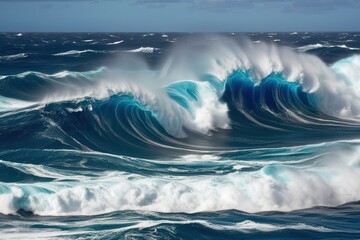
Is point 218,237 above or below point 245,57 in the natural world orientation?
below

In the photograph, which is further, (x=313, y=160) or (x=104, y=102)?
(x=104, y=102)

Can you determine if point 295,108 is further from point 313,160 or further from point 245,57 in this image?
point 313,160

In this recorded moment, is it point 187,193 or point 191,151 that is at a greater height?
point 187,193

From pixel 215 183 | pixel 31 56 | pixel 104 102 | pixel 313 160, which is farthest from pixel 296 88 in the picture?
pixel 31 56

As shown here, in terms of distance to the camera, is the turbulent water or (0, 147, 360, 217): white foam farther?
(0, 147, 360, 217): white foam

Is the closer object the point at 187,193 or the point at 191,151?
the point at 187,193

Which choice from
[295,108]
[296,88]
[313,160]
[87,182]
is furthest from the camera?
[296,88]

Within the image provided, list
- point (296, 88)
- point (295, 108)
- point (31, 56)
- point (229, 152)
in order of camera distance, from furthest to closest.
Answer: point (31, 56) < point (296, 88) < point (295, 108) < point (229, 152)

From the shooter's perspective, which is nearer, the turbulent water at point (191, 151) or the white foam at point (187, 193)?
the turbulent water at point (191, 151)
